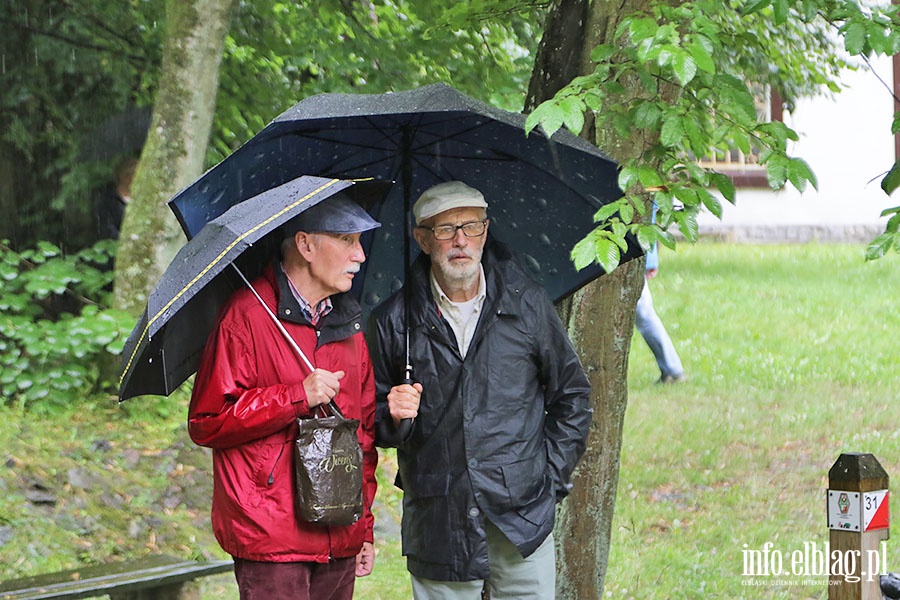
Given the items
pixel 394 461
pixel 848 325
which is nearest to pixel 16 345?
pixel 394 461

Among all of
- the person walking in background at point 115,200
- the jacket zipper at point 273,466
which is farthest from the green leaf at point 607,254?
the person walking in background at point 115,200

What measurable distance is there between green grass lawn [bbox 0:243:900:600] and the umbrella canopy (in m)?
2.98

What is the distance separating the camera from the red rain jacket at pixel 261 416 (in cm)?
356

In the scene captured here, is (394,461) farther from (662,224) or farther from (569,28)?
(662,224)

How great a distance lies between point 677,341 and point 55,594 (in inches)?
369

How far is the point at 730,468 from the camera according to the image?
9.36 metres

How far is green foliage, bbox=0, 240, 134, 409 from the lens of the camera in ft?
28.0

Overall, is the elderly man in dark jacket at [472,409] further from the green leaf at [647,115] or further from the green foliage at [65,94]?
the green foliage at [65,94]

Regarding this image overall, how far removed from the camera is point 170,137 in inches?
339

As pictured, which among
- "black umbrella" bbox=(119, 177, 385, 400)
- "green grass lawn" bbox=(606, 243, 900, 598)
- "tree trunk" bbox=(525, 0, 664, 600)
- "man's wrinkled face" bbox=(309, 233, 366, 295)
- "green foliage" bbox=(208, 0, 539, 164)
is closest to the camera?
"black umbrella" bbox=(119, 177, 385, 400)

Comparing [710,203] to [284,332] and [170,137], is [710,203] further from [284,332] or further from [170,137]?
[170,137]

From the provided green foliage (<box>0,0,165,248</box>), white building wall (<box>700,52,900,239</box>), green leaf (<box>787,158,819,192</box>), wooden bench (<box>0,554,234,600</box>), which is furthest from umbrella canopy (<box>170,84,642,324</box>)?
white building wall (<box>700,52,900,239</box>)

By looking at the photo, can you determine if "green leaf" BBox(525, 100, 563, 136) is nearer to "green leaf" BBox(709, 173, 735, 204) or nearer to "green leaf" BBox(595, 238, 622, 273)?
"green leaf" BBox(595, 238, 622, 273)

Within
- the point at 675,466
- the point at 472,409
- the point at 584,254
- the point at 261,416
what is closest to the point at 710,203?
the point at 584,254
